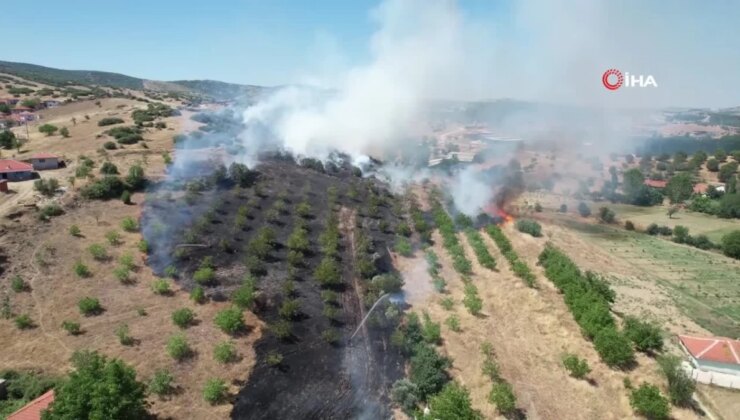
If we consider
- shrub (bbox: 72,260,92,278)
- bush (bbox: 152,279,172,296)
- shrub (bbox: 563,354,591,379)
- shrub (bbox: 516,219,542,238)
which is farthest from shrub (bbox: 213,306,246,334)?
shrub (bbox: 516,219,542,238)

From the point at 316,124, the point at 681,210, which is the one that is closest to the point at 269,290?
the point at 316,124

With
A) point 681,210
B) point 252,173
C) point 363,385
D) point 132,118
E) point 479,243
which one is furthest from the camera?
point 132,118

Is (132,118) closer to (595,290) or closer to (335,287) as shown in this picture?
(335,287)

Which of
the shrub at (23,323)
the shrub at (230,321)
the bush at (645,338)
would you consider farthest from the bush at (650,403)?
the shrub at (23,323)

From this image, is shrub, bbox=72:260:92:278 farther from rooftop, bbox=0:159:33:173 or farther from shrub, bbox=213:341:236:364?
rooftop, bbox=0:159:33:173

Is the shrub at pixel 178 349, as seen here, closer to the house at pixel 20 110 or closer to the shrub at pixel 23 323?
Answer: the shrub at pixel 23 323

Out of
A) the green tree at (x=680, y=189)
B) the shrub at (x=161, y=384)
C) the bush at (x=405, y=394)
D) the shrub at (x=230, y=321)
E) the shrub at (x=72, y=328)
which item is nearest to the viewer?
the shrub at (x=161, y=384)

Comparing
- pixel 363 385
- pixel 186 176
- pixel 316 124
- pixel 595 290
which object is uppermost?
pixel 316 124
